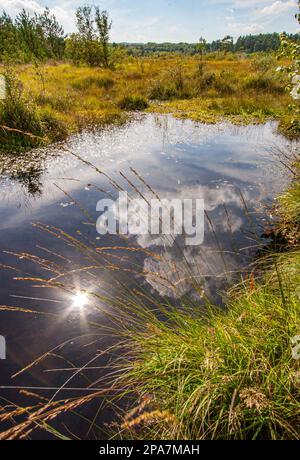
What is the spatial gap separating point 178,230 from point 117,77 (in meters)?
17.5

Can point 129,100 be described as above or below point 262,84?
below

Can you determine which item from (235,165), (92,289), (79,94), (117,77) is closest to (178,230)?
(92,289)

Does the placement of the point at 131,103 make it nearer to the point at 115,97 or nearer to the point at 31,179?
the point at 115,97

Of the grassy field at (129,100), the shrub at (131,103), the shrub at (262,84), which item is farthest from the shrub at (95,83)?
the shrub at (262,84)

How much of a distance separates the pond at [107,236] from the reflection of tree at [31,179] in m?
0.02

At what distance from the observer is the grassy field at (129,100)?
7922mm

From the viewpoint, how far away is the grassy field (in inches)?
312

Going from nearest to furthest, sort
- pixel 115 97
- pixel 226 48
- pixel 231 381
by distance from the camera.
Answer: pixel 231 381
pixel 115 97
pixel 226 48

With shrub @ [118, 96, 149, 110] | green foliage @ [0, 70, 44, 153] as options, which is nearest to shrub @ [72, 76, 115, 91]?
shrub @ [118, 96, 149, 110]

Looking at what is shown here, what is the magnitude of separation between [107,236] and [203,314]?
1.99 meters

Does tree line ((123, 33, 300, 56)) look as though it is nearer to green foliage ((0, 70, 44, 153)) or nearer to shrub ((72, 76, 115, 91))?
shrub ((72, 76, 115, 91))

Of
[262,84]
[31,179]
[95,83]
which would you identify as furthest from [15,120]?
[262,84]

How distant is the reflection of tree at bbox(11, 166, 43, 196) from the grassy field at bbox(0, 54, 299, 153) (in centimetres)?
87

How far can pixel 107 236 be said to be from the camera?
4250 mm
